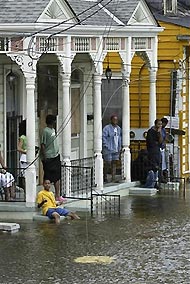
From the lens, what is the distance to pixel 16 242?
15.7 metres

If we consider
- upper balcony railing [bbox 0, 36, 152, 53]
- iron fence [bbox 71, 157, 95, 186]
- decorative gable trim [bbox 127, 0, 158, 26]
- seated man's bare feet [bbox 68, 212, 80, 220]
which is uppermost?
decorative gable trim [bbox 127, 0, 158, 26]

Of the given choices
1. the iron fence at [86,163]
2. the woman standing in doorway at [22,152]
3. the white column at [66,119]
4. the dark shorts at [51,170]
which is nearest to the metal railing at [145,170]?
the iron fence at [86,163]

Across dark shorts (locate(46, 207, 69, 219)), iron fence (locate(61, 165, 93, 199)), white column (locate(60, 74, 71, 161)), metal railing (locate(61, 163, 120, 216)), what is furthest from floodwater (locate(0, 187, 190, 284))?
white column (locate(60, 74, 71, 161))

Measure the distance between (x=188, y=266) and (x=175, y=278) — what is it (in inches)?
31.6

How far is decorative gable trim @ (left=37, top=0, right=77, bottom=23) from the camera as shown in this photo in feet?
62.3

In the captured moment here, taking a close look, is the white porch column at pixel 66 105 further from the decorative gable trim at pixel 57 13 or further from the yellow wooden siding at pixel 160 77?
the yellow wooden siding at pixel 160 77

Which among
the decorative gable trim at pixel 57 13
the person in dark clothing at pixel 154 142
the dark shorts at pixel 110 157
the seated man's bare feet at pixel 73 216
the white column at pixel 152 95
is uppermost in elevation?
the decorative gable trim at pixel 57 13

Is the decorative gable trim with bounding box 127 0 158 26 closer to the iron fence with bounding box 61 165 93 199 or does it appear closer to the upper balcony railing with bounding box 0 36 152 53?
the upper balcony railing with bounding box 0 36 152 53

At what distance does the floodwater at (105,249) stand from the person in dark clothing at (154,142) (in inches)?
118

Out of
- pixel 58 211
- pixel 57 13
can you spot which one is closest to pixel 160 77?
pixel 57 13

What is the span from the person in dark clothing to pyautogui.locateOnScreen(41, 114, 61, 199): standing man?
3.68 m

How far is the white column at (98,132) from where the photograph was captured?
2098 cm

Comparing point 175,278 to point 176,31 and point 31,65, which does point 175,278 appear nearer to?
point 31,65

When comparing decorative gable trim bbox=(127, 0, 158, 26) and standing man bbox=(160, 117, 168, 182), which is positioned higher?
decorative gable trim bbox=(127, 0, 158, 26)
